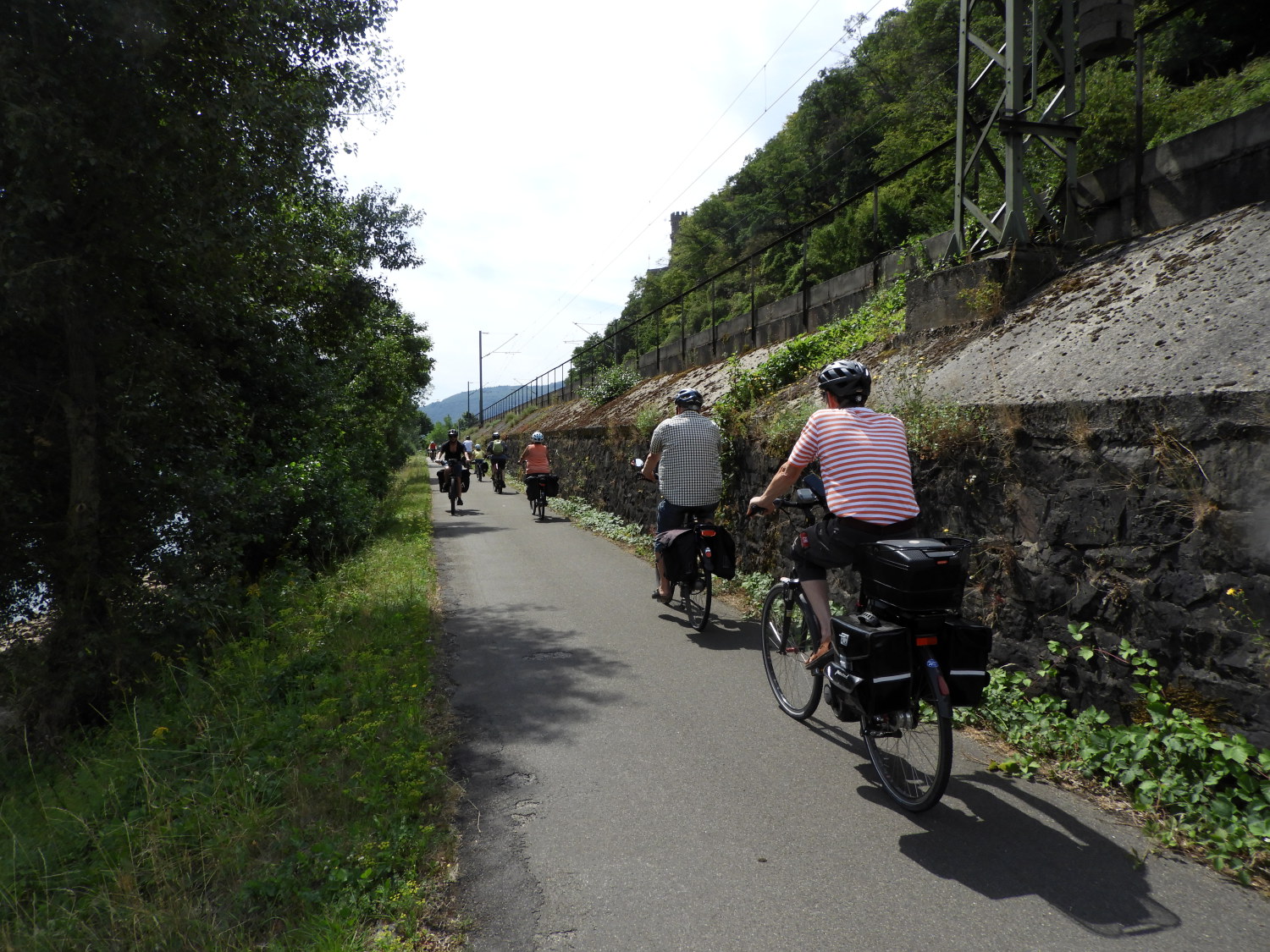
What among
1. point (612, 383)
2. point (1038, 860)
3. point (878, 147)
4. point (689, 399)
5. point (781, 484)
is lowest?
point (1038, 860)

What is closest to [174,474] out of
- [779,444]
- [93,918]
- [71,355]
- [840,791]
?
[71,355]

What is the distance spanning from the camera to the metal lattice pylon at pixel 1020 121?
21.7 ft

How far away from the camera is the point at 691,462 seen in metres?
7.07

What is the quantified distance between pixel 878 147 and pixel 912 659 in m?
45.8

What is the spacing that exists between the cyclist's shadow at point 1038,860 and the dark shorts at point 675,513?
147 inches

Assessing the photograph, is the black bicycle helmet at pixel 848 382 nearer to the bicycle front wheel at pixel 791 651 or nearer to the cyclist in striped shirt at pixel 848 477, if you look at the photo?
the cyclist in striped shirt at pixel 848 477

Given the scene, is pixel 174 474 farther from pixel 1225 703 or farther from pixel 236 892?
pixel 1225 703

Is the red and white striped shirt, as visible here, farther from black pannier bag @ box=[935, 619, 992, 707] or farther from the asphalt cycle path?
the asphalt cycle path

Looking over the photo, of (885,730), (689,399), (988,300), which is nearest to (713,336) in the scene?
(689,399)

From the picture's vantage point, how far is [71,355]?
6324 millimetres

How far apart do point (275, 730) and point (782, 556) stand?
16.0 feet

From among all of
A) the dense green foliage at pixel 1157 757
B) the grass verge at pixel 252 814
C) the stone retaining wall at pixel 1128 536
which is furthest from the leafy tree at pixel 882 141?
the grass verge at pixel 252 814

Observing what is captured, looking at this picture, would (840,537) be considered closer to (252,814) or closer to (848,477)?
(848,477)

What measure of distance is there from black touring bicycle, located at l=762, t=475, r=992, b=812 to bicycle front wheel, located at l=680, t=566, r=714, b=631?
3006 mm
